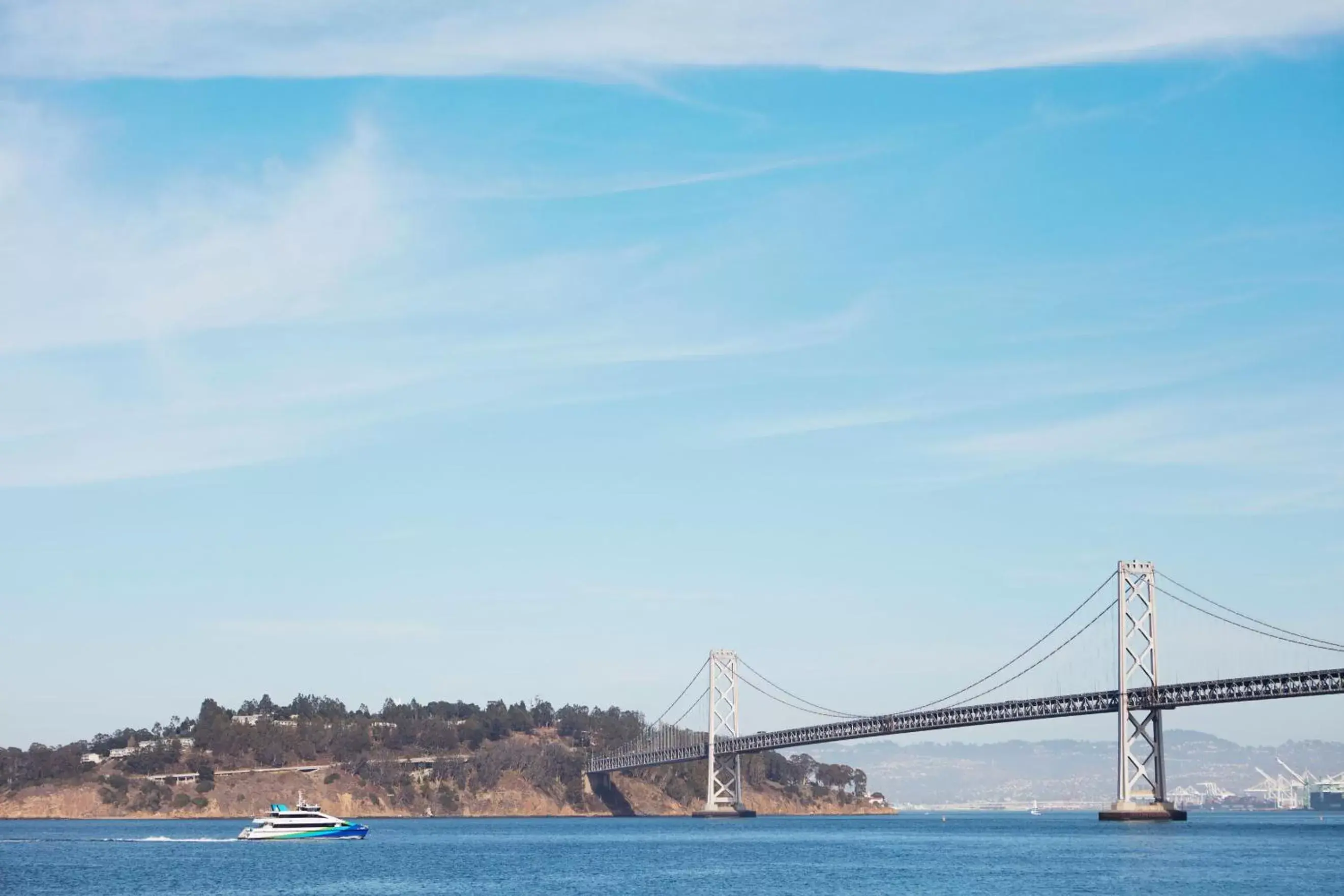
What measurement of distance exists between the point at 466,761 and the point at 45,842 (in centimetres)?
8394

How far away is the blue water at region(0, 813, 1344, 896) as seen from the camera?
62.9 metres

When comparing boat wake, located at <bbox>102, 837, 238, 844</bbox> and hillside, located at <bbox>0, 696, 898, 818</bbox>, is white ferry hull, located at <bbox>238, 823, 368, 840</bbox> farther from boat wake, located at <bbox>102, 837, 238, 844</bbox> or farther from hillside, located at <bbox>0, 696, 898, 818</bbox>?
hillside, located at <bbox>0, 696, 898, 818</bbox>

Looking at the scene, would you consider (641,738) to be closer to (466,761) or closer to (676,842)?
(466,761)

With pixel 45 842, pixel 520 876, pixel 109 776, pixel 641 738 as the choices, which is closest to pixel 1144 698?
pixel 520 876

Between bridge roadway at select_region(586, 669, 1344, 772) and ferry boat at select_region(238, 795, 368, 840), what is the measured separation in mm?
45806

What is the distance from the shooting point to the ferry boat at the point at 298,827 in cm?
10156

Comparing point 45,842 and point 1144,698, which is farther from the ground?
point 1144,698

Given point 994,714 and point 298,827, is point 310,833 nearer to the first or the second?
point 298,827

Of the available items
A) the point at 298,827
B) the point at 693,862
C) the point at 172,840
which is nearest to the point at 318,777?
the point at 172,840

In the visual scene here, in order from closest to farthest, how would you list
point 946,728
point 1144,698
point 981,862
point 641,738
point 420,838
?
point 981,862, point 1144,698, point 420,838, point 946,728, point 641,738

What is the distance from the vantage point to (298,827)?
102 meters

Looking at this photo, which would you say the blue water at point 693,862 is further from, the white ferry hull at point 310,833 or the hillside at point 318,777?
the hillside at point 318,777

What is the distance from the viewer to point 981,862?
78.6 m

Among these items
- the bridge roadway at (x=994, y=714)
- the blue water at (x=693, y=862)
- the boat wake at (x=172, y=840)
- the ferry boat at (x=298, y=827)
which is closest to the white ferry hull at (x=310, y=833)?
the ferry boat at (x=298, y=827)
